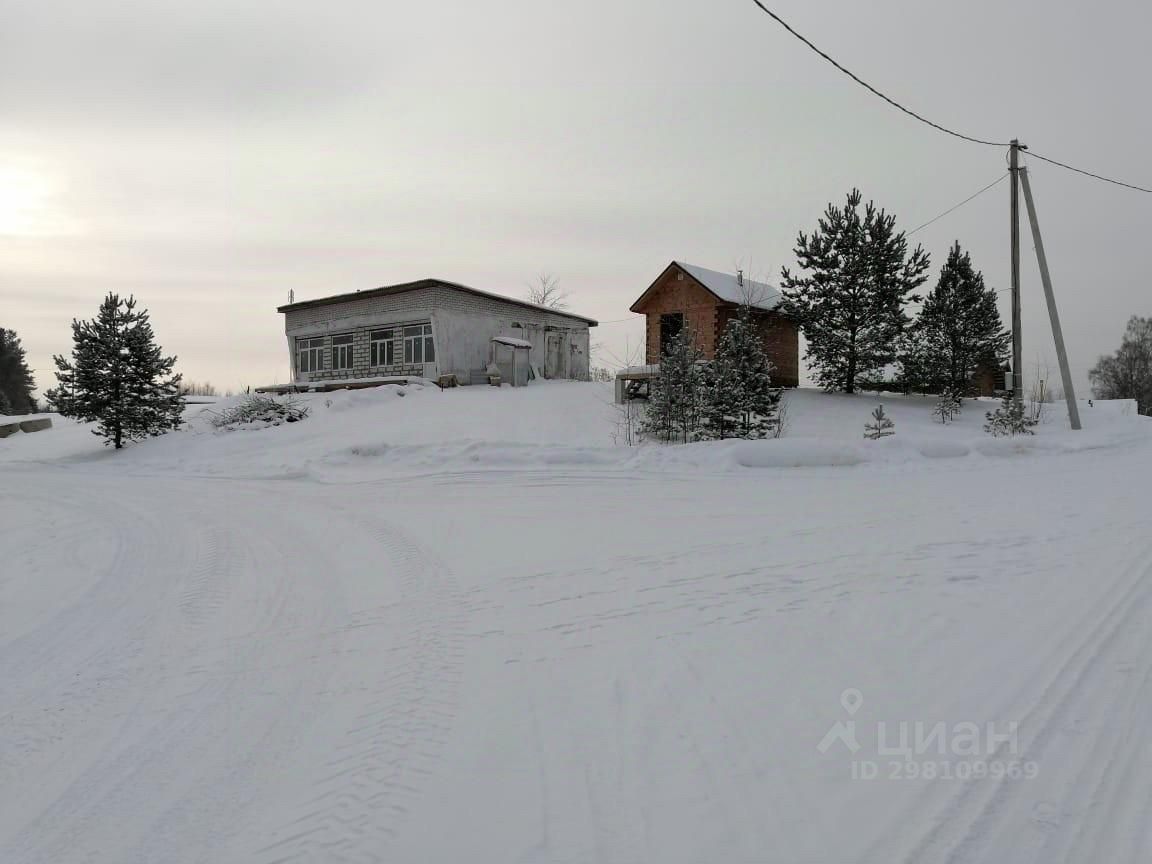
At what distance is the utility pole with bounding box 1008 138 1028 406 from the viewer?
18.1m

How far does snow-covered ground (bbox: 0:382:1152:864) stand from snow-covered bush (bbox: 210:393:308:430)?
12.6m

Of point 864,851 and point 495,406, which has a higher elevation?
point 495,406

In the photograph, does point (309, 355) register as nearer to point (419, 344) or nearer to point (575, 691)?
point (419, 344)

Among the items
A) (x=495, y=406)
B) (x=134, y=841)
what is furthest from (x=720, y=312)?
(x=134, y=841)

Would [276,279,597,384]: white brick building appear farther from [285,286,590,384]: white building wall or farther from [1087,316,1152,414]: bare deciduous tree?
[1087,316,1152,414]: bare deciduous tree

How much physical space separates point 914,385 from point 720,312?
737 centimetres

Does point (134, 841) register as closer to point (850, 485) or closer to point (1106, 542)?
point (1106, 542)

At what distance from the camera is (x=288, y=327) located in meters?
33.2

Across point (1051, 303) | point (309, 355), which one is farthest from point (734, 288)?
point (309, 355)

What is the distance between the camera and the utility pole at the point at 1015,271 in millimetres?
18109

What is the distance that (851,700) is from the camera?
349 cm

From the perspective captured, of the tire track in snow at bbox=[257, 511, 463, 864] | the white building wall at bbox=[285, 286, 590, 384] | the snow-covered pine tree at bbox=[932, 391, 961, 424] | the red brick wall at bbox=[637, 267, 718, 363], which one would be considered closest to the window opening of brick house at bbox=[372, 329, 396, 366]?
the white building wall at bbox=[285, 286, 590, 384]

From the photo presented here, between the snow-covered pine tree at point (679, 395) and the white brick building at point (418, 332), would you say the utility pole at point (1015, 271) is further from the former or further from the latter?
the white brick building at point (418, 332)

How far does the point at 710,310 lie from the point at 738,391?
30.8ft
